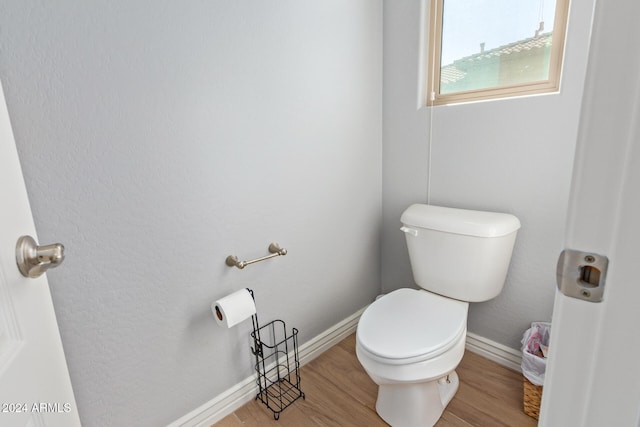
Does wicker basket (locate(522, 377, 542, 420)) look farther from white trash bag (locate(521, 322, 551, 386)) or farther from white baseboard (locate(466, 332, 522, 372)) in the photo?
white baseboard (locate(466, 332, 522, 372))

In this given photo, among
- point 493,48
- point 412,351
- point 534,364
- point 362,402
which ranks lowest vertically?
point 362,402

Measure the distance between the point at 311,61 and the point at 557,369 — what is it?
54.2 inches

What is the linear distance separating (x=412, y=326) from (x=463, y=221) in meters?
0.47

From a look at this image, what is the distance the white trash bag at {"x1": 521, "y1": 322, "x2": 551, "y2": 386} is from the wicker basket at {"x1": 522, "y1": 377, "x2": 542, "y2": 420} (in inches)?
1.4

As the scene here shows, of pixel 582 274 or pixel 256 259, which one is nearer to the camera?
pixel 582 274

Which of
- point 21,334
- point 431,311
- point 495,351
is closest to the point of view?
point 21,334

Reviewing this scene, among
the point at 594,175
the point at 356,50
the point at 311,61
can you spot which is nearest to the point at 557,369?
the point at 594,175

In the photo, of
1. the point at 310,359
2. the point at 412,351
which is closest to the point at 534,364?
the point at 412,351

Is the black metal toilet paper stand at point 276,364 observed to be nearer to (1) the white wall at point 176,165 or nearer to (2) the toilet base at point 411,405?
(1) the white wall at point 176,165

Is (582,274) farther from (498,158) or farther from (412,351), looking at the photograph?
(498,158)

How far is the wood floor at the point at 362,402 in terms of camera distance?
1.35 metres

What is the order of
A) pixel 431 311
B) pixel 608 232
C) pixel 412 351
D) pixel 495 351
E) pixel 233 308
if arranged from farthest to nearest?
pixel 495 351, pixel 431 311, pixel 233 308, pixel 412 351, pixel 608 232

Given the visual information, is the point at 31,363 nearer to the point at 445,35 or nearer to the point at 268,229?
the point at 268,229

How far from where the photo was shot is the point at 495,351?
1.64 m
